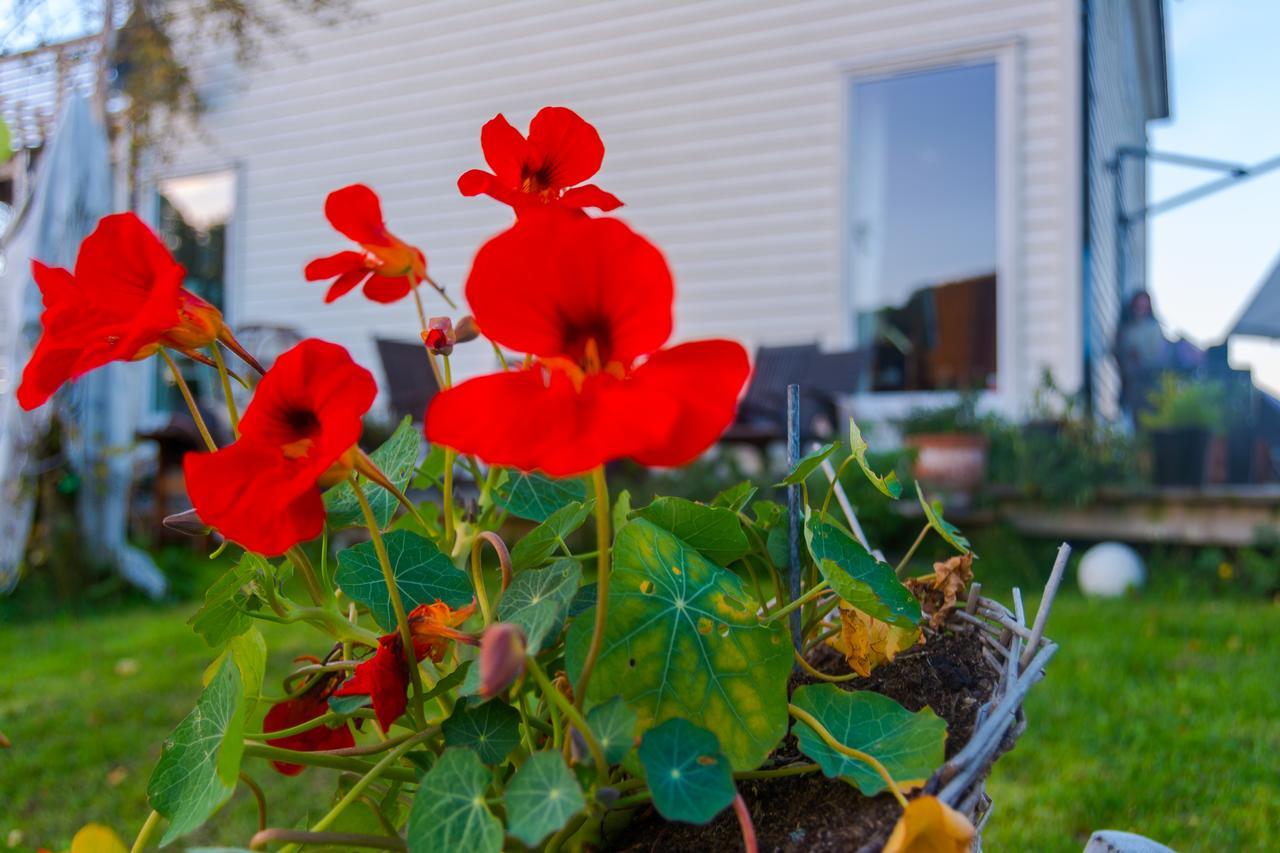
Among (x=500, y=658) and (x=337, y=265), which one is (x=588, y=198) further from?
(x=500, y=658)

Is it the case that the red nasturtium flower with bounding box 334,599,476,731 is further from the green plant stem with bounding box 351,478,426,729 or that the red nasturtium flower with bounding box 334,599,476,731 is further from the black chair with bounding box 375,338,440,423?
the black chair with bounding box 375,338,440,423

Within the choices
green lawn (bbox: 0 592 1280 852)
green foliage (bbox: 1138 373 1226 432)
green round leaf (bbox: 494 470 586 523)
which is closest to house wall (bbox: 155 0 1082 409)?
green foliage (bbox: 1138 373 1226 432)

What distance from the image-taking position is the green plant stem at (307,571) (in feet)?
1.48

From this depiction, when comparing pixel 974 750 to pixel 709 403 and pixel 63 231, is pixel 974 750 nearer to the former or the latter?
pixel 709 403

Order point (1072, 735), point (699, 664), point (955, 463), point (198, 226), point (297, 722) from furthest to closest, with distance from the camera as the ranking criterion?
point (198, 226)
point (955, 463)
point (1072, 735)
point (297, 722)
point (699, 664)

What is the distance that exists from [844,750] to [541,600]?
14 centimetres

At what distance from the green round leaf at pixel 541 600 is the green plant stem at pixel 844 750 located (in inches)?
4.7

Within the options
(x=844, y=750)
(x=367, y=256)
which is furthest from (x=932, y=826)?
(x=367, y=256)

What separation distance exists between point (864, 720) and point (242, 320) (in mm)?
6627

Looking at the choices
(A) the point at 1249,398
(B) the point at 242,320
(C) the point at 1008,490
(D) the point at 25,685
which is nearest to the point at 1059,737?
(C) the point at 1008,490

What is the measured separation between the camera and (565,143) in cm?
47

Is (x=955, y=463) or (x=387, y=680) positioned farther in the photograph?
(x=955, y=463)

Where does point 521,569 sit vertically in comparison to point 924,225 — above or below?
below

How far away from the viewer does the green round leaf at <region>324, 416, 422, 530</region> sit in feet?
1.69
